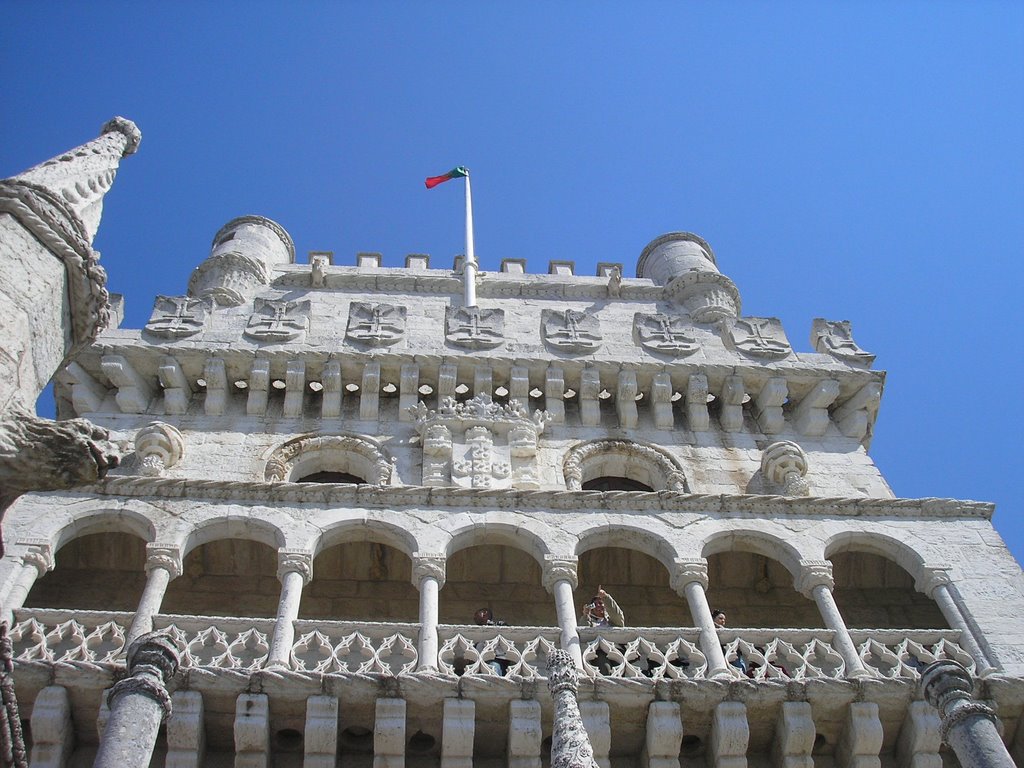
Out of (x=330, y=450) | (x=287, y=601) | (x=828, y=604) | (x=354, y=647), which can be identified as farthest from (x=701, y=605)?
(x=330, y=450)


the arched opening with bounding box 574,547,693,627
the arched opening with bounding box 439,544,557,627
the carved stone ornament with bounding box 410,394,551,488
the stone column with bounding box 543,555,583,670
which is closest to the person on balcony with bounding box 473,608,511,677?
the stone column with bounding box 543,555,583,670

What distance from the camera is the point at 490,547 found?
1642cm

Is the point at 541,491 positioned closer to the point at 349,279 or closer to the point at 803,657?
the point at 803,657

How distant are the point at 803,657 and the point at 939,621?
3840mm

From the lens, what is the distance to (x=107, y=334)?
60.4 ft

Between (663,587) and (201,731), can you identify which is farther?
(663,587)

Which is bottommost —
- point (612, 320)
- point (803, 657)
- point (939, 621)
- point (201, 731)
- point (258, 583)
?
point (201, 731)

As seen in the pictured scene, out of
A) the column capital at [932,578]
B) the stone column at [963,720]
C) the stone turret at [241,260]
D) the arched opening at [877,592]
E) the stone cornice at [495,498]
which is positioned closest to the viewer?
the stone column at [963,720]

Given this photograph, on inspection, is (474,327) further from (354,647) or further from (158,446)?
(354,647)

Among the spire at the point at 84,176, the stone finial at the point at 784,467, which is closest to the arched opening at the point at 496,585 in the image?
the stone finial at the point at 784,467

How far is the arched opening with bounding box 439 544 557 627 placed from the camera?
630 inches

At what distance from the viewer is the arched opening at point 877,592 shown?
16312 millimetres

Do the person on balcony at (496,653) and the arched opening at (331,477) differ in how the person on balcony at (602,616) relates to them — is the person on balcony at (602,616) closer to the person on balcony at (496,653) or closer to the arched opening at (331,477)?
the person on balcony at (496,653)

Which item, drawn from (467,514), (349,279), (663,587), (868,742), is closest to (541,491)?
(467,514)
